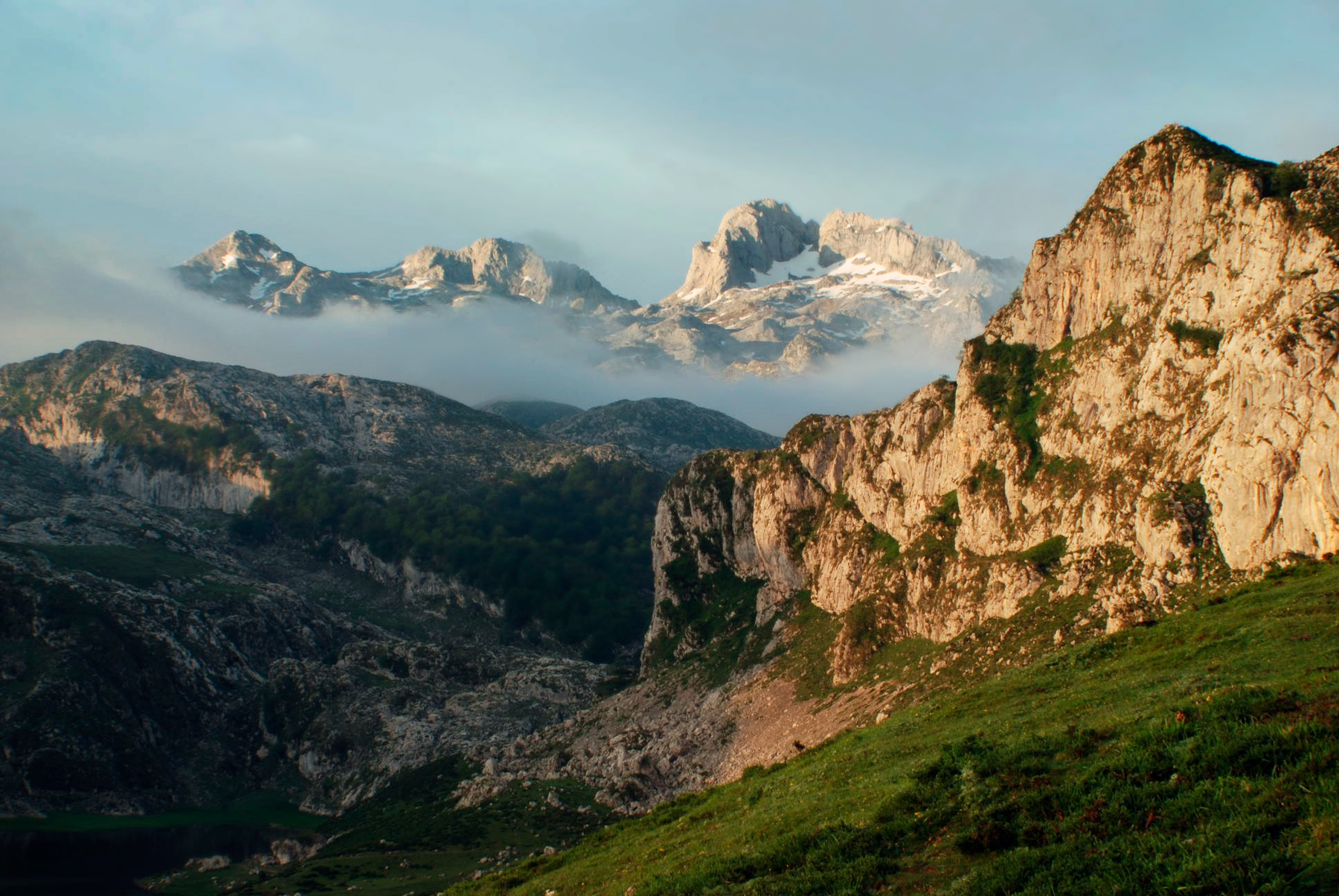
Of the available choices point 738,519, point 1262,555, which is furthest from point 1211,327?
point 738,519

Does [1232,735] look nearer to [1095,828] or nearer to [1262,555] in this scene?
[1095,828]

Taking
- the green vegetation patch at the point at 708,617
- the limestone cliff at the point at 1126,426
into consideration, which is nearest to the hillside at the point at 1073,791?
the limestone cliff at the point at 1126,426

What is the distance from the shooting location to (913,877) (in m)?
18.2

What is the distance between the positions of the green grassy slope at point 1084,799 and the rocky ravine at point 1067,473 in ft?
63.9

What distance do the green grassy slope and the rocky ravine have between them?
63.9 ft

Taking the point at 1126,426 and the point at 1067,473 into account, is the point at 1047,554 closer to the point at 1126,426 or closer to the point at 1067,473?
the point at 1067,473

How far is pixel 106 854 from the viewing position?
110 metres

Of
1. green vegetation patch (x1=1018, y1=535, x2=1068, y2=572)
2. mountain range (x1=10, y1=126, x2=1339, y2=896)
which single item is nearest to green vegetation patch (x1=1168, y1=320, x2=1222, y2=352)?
mountain range (x1=10, y1=126, x2=1339, y2=896)

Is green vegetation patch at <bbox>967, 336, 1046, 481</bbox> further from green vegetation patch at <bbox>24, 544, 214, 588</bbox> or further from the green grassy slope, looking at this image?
green vegetation patch at <bbox>24, 544, 214, 588</bbox>

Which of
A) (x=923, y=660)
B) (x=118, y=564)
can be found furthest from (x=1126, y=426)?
(x=118, y=564)

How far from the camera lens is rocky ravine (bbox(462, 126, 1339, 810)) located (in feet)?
179

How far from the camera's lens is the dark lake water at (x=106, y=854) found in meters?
94.6

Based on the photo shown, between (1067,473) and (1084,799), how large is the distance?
6967cm

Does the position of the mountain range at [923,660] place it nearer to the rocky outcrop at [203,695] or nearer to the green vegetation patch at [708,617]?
the rocky outcrop at [203,695]
